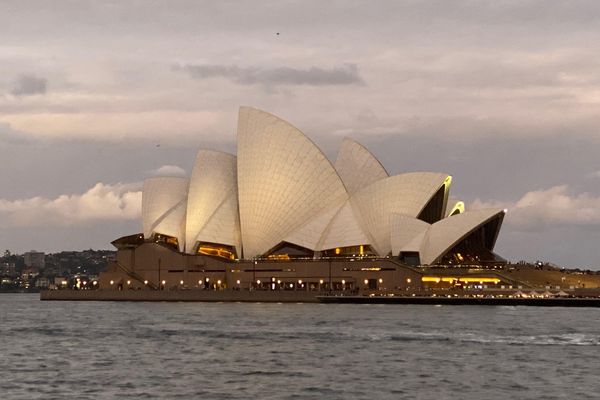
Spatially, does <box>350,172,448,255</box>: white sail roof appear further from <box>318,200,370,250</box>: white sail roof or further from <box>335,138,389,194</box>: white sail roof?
<box>335,138,389,194</box>: white sail roof

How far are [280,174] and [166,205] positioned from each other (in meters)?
17.8

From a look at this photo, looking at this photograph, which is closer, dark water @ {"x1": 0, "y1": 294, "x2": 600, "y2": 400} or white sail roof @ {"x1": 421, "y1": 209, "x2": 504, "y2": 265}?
dark water @ {"x1": 0, "y1": 294, "x2": 600, "y2": 400}

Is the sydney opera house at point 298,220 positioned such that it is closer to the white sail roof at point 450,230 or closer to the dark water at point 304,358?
the white sail roof at point 450,230

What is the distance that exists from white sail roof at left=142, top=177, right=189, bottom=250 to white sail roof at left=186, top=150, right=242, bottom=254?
10.2ft

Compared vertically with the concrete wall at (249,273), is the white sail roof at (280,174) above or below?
above

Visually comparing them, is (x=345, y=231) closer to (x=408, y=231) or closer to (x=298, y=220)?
(x=298, y=220)

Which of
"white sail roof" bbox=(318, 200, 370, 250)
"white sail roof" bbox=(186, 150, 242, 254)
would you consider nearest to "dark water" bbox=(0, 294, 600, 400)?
"white sail roof" bbox=(318, 200, 370, 250)

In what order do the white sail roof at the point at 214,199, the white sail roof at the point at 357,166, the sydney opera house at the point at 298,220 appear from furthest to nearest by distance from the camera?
the white sail roof at the point at 214,199
the white sail roof at the point at 357,166
the sydney opera house at the point at 298,220

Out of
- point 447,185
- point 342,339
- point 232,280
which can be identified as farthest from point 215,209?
point 342,339

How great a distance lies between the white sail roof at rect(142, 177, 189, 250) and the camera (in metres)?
112

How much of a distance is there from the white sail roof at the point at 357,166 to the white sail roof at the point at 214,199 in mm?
10516

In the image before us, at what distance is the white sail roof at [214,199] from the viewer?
106250mm

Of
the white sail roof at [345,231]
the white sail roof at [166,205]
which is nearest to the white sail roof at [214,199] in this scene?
the white sail roof at [166,205]

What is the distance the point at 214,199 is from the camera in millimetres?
106750
